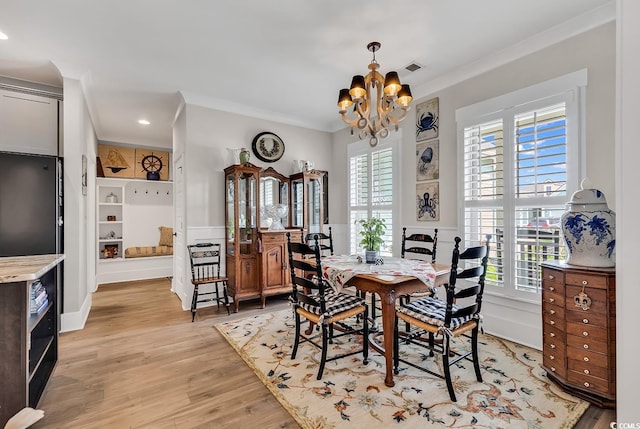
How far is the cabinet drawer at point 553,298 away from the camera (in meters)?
2.10

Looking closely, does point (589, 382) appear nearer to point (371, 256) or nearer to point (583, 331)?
point (583, 331)

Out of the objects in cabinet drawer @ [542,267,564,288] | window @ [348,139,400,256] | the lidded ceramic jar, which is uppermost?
window @ [348,139,400,256]

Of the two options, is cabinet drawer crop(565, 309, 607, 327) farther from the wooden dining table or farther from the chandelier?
Answer: the chandelier

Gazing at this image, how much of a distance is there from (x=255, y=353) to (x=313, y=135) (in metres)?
3.68

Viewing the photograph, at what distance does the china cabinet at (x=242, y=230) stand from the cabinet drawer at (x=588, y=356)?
3242 mm

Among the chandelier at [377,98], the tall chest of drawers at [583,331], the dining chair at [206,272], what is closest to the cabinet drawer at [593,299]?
the tall chest of drawers at [583,331]

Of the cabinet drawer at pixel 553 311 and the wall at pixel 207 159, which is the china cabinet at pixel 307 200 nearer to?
the wall at pixel 207 159

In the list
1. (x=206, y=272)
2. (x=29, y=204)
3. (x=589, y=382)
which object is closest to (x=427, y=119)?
(x=589, y=382)

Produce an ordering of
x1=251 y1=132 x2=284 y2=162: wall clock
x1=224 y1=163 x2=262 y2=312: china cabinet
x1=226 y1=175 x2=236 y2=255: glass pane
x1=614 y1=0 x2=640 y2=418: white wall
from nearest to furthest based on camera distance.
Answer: x1=614 y1=0 x2=640 y2=418: white wall, x1=224 y1=163 x2=262 y2=312: china cabinet, x1=226 y1=175 x2=236 y2=255: glass pane, x1=251 y1=132 x2=284 y2=162: wall clock

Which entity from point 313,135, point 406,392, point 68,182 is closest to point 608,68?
point 406,392

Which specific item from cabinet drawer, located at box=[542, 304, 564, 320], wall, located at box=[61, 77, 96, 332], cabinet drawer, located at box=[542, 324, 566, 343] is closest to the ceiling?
wall, located at box=[61, 77, 96, 332]

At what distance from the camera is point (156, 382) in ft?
7.48

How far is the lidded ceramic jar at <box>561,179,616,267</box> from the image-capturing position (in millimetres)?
2004

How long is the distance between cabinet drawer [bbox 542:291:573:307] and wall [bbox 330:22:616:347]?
629 millimetres
